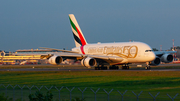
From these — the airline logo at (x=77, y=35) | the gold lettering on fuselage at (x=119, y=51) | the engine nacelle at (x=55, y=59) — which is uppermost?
the airline logo at (x=77, y=35)

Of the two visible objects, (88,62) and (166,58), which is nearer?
(88,62)

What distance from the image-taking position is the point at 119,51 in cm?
5441

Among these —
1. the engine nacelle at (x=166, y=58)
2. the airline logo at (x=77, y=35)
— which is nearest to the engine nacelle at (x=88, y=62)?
the airline logo at (x=77, y=35)

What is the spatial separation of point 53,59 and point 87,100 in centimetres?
3983

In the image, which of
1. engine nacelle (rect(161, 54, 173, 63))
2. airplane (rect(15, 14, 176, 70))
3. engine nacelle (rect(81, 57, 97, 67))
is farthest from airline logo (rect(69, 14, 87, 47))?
engine nacelle (rect(161, 54, 173, 63))

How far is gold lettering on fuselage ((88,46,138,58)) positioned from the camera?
52.0 metres

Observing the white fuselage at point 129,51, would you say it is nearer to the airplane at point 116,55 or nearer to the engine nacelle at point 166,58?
the airplane at point 116,55

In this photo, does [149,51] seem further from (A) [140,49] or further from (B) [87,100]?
(B) [87,100]

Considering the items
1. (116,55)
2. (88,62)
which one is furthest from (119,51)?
(88,62)

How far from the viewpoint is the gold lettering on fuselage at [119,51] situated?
52031 mm

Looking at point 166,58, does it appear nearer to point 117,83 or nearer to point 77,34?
point 77,34

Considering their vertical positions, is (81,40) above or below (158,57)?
above

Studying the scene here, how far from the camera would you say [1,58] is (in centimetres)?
18038

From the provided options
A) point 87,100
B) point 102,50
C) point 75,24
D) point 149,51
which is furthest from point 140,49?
point 87,100
